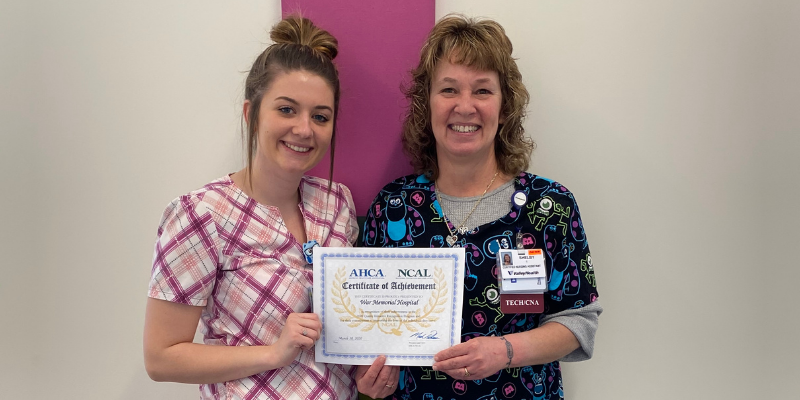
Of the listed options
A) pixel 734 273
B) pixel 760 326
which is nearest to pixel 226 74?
pixel 734 273

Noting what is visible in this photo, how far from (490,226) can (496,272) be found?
0.14 metres

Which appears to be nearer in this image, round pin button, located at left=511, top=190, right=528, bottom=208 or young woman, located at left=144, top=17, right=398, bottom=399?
young woman, located at left=144, top=17, right=398, bottom=399

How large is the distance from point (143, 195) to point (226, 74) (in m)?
0.59

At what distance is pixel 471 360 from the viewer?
143 centimetres

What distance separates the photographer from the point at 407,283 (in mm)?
1461

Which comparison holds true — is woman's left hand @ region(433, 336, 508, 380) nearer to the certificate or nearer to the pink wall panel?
the certificate

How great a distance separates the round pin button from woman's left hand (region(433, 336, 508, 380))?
442 mm

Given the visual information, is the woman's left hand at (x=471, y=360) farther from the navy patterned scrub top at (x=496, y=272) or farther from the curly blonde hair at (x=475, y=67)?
the curly blonde hair at (x=475, y=67)

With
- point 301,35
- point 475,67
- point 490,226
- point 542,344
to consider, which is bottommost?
point 542,344

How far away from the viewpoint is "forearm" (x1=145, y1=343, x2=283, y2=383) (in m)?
1.41

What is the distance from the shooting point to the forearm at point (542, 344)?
4.86 ft
